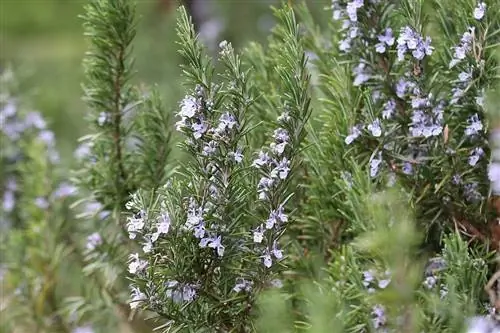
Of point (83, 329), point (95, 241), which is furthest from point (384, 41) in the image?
point (83, 329)

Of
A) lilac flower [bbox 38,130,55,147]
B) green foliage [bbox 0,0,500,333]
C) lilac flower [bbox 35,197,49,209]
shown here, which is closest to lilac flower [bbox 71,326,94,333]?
green foliage [bbox 0,0,500,333]

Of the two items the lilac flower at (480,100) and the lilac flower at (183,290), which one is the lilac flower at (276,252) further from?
the lilac flower at (480,100)

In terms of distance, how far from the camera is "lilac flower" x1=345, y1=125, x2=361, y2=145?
632 mm

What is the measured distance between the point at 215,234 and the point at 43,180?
18.2 inches

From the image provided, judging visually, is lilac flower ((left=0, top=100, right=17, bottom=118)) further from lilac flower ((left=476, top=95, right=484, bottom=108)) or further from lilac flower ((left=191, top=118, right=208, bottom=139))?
lilac flower ((left=476, top=95, right=484, bottom=108))

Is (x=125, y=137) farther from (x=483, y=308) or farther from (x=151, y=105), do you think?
(x=483, y=308)

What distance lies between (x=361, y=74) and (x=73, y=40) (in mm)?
1736

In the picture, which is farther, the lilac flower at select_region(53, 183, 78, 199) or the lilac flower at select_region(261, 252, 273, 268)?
the lilac flower at select_region(53, 183, 78, 199)

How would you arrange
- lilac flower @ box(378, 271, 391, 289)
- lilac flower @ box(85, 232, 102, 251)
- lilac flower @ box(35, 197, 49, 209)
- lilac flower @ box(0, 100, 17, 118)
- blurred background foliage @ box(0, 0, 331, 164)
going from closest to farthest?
lilac flower @ box(378, 271, 391, 289) → lilac flower @ box(85, 232, 102, 251) → lilac flower @ box(35, 197, 49, 209) → lilac flower @ box(0, 100, 17, 118) → blurred background foliage @ box(0, 0, 331, 164)

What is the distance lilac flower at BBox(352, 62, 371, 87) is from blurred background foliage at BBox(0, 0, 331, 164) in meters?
0.74

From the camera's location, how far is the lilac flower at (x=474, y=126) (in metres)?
0.61

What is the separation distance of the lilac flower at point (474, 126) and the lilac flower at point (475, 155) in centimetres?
1

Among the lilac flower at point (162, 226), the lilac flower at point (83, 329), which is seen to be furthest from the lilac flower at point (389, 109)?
the lilac flower at point (83, 329)

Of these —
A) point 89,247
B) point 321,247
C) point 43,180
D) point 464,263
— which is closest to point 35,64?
point 43,180
